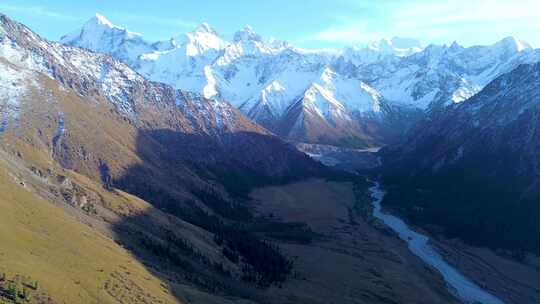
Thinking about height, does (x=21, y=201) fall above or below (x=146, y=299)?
above

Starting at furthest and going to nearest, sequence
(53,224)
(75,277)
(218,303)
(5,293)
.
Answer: (53,224) < (218,303) < (75,277) < (5,293)

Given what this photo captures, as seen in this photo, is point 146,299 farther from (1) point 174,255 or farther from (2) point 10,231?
(1) point 174,255

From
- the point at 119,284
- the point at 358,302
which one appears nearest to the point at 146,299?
the point at 119,284

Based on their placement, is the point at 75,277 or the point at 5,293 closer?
the point at 5,293

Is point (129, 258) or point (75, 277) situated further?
point (129, 258)

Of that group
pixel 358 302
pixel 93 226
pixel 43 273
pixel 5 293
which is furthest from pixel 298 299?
pixel 5 293

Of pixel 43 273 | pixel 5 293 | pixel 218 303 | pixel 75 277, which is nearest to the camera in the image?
pixel 5 293

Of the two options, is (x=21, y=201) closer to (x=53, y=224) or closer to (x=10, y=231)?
(x=53, y=224)

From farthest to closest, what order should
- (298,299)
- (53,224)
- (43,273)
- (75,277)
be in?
(298,299) < (53,224) < (75,277) < (43,273)

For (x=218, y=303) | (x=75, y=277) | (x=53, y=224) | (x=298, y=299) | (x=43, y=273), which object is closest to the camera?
(x=43, y=273)
